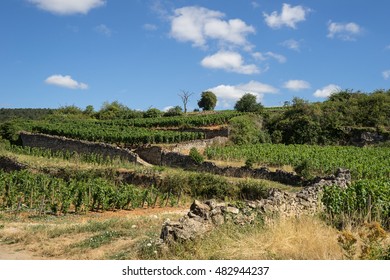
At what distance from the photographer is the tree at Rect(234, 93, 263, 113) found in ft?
217

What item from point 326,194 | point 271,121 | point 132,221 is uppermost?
point 271,121

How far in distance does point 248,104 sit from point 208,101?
16557 millimetres

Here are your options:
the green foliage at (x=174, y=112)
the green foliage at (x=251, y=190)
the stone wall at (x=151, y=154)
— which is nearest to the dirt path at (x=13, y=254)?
the green foliage at (x=251, y=190)

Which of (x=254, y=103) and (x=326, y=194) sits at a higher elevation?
(x=254, y=103)

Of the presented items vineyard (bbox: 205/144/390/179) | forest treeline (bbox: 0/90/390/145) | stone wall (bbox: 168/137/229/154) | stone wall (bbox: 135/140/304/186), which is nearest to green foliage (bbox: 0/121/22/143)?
forest treeline (bbox: 0/90/390/145)

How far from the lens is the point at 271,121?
56.7 meters

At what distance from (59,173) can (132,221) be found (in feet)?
62.4

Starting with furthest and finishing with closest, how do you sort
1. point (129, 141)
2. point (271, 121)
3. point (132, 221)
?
1. point (271, 121)
2. point (129, 141)
3. point (132, 221)

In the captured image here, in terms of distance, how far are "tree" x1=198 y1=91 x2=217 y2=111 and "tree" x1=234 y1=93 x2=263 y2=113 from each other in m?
14.5

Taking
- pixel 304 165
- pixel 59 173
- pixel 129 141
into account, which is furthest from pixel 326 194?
pixel 129 141

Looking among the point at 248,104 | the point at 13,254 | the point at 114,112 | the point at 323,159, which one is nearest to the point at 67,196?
the point at 13,254

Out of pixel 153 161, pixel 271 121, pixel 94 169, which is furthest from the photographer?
pixel 271 121

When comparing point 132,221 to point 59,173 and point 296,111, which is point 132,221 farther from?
point 296,111

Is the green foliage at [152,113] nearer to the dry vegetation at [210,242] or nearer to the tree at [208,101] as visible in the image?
the tree at [208,101]
